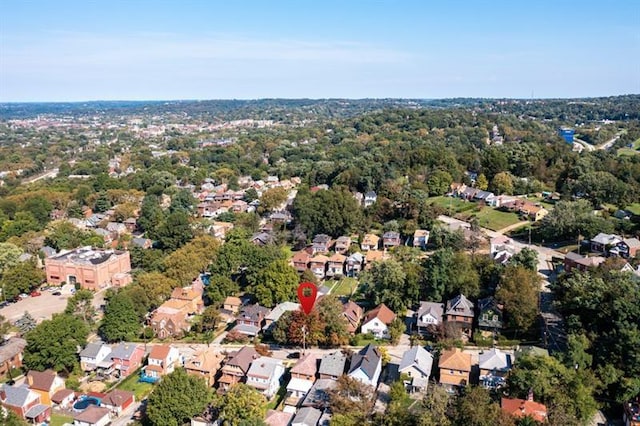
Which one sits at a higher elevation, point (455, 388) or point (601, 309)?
point (601, 309)

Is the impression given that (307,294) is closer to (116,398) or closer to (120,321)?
(120,321)

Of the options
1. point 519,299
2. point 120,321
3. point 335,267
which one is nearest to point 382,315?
point 519,299

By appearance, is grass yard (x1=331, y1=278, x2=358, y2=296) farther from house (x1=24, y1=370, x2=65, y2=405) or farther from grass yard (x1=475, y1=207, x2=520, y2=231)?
house (x1=24, y1=370, x2=65, y2=405)

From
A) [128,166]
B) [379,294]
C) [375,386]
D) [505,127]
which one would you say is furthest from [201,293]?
[505,127]

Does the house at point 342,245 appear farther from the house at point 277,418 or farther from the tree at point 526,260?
the house at point 277,418

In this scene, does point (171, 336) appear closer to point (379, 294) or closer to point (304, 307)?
point (304, 307)

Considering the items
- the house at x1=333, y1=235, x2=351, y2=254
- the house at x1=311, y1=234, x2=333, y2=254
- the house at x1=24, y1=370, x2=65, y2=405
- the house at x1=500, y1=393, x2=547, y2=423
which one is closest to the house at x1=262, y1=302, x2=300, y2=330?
the house at x1=24, y1=370, x2=65, y2=405
